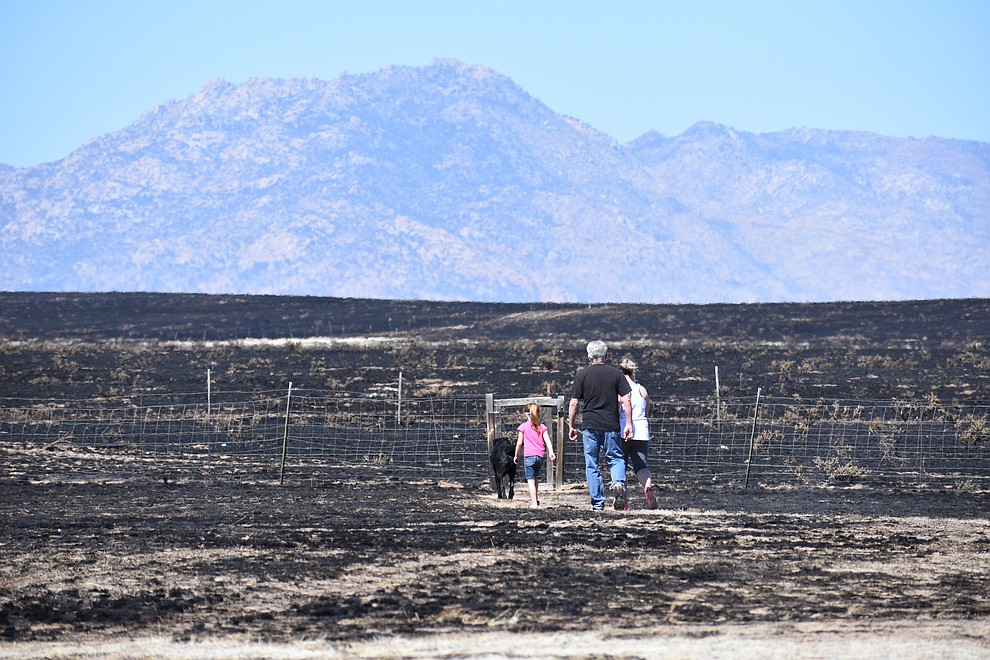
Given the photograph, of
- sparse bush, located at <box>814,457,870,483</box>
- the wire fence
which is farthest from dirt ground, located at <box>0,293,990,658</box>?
the wire fence

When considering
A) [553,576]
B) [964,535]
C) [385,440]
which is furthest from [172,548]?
[385,440]

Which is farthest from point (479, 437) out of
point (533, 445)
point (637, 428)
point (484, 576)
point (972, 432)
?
point (484, 576)

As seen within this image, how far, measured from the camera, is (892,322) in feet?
219

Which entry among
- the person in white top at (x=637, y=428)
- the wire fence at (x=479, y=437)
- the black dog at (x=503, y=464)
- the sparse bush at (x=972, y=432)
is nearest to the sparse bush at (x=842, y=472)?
the wire fence at (x=479, y=437)

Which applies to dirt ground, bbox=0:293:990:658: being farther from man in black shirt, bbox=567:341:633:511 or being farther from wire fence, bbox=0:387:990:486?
wire fence, bbox=0:387:990:486

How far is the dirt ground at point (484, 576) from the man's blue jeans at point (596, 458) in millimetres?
318

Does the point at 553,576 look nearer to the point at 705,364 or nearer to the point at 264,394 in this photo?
the point at 264,394

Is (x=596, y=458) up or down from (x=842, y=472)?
up

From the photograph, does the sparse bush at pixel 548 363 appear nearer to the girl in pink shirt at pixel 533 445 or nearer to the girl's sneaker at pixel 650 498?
the girl in pink shirt at pixel 533 445

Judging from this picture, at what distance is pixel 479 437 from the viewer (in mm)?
24703

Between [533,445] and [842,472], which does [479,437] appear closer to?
[842,472]

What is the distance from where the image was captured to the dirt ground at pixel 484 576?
7.90 meters

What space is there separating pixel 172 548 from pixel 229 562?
93cm

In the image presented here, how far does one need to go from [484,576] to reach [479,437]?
1471 cm
